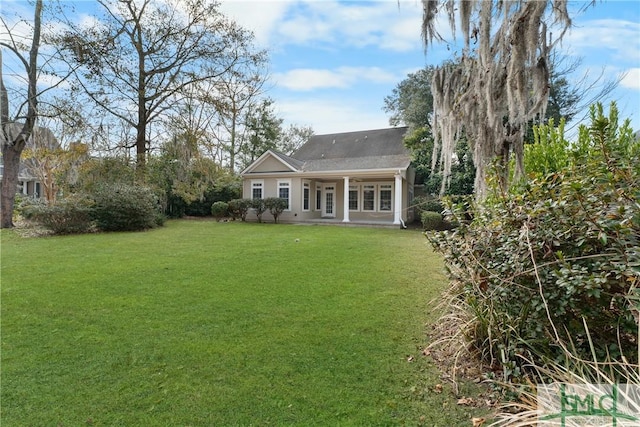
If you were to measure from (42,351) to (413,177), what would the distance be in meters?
17.5

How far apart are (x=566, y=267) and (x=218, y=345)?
9.57 ft

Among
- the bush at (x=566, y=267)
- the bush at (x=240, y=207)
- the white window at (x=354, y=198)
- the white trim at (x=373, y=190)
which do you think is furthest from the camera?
the white window at (x=354, y=198)

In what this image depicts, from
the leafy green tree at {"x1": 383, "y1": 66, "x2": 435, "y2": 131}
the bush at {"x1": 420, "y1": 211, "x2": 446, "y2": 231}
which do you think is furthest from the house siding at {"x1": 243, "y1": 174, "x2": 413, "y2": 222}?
the leafy green tree at {"x1": 383, "y1": 66, "x2": 435, "y2": 131}

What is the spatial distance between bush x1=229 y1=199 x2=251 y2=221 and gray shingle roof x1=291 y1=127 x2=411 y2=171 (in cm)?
372

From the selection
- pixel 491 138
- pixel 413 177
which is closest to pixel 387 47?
pixel 491 138

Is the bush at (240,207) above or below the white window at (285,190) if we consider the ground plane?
below

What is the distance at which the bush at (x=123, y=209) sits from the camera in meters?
12.4

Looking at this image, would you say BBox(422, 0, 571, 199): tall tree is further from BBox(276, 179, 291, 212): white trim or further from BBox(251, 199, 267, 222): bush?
BBox(276, 179, 291, 212): white trim

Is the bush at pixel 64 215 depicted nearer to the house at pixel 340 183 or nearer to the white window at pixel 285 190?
the house at pixel 340 183

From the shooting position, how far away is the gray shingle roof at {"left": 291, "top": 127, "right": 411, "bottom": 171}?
17.7m

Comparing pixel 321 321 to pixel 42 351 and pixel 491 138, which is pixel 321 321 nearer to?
pixel 42 351

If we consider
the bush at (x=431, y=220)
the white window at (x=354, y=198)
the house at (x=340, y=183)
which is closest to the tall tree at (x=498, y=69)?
the bush at (x=431, y=220)

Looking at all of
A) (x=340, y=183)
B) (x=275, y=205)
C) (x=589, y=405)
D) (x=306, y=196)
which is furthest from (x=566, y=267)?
(x=340, y=183)

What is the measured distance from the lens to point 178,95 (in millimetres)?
16438
